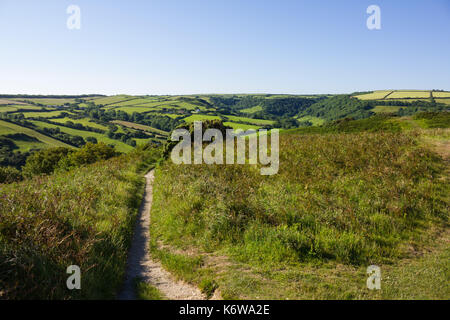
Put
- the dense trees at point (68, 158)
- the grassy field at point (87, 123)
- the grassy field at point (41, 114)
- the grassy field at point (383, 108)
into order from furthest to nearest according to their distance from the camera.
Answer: the grassy field at point (383, 108) < the grassy field at point (41, 114) < the grassy field at point (87, 123) < the dense trees at point (68, 158)

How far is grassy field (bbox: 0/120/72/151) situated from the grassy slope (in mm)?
A: 89924

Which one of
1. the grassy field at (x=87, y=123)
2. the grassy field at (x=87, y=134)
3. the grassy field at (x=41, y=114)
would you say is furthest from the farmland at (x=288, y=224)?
the grassy field at (x=41, y=114)

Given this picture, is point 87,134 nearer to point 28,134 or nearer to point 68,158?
point 28,134

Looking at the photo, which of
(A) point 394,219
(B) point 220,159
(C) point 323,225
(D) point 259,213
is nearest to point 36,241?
(D) point 259,213

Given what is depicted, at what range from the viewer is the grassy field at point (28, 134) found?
260 ft

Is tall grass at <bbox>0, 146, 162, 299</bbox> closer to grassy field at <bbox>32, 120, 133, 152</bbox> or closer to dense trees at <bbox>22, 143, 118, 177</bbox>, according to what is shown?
dense trees at <bbox>22, 143, 118, 177</bbox>

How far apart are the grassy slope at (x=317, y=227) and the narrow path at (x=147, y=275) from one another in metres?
0.31

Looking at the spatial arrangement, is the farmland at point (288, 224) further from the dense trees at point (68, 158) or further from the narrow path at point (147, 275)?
the dense trees at point (68, 158)

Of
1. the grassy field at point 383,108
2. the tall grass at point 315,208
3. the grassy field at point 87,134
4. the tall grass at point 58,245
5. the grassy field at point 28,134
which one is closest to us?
the tall grass at point 58,245

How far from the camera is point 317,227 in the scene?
7.52 meters

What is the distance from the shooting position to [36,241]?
217 inches

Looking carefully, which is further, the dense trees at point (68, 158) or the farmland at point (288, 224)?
the dense trees at point (68, 158)

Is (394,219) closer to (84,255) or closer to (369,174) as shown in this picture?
(369,174)

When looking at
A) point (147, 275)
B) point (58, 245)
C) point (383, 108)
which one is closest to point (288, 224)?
point (147, 275)
